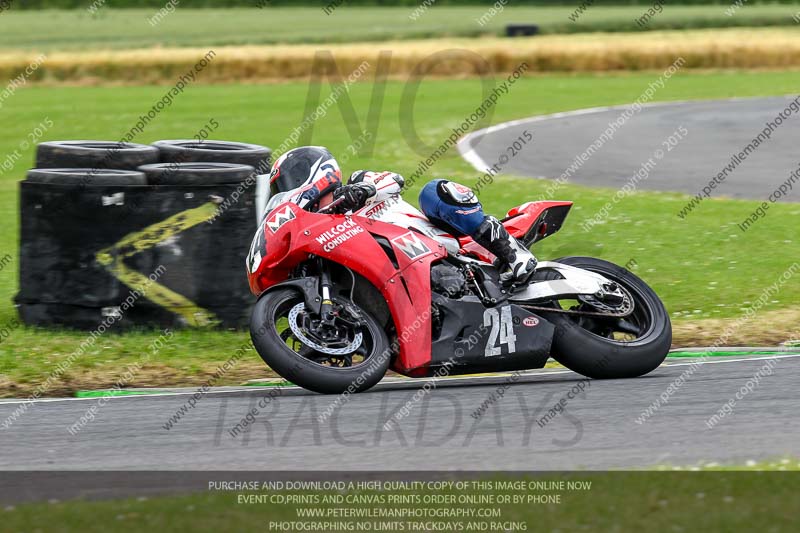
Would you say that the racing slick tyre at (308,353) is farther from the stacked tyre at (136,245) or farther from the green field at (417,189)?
the stacked tyre at (136,245)

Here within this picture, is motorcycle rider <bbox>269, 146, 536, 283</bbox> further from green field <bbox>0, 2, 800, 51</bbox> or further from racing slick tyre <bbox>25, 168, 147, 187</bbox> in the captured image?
green field <bbox>0, 2, 800, 51</bbox>

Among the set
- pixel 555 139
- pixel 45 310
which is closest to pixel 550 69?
pixel 555 139

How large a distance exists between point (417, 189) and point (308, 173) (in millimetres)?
10973

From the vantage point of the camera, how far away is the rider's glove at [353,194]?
7672 millimetres

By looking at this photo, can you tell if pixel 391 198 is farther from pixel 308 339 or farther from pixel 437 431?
pixel 437 431

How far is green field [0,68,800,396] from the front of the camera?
30.8 ft

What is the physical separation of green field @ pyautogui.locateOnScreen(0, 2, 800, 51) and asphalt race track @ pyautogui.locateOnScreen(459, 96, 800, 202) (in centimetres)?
2742

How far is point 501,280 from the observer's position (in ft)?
26.2

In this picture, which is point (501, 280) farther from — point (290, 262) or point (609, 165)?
point (609, 165)

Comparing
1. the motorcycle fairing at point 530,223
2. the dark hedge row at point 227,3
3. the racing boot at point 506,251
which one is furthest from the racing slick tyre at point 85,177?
the dark hedge row at point 227,3

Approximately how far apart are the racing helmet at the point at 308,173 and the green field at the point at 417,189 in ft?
5.28

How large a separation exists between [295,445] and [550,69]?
37.2 m

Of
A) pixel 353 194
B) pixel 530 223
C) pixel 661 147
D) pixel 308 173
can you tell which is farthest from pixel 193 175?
pixel 661 147

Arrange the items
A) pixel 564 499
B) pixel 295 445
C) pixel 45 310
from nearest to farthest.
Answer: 1. pixel 564 499
2. pixel 295 445
3. pixel 45 310
